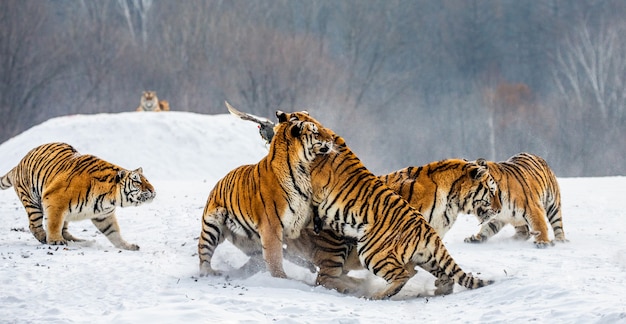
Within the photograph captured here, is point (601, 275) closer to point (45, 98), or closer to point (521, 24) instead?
point (45, 98)

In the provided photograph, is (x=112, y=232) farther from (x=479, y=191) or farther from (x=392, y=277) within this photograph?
(x=479, y=191)

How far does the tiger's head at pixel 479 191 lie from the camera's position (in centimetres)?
693

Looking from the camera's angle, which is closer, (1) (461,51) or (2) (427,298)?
(2) (427,298)

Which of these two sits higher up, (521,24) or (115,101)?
(521,24)

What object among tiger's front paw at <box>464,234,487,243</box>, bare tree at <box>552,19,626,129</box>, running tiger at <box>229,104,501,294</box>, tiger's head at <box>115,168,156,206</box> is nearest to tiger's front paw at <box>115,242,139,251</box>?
tiger's head at <box>115,168,156,206</box>

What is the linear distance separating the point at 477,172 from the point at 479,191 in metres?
0.16

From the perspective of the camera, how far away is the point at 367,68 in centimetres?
4269

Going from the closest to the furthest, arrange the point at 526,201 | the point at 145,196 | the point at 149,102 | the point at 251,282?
the point at 251,282 → the point at 145,196 → the point at 526,201 → the point at 149,102

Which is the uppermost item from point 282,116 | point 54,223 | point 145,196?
point 282,116

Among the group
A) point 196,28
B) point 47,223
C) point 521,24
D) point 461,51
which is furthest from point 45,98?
point 47,223

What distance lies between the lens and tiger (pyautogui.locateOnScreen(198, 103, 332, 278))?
6527 mm

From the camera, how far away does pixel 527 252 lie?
7992mm

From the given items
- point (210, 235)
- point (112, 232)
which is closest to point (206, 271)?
point (210, 235)

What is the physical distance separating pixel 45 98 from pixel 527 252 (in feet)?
108
